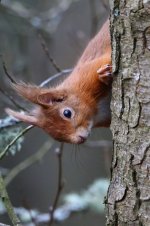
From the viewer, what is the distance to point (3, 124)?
10.4 feet

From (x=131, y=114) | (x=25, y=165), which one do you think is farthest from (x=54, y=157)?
(x=131, y=114)

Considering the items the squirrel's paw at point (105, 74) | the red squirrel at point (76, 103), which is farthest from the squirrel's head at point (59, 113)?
the squirrel's paw at point (105, 74)

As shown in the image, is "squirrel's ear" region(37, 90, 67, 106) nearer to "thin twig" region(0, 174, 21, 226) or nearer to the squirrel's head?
the squirrel's head

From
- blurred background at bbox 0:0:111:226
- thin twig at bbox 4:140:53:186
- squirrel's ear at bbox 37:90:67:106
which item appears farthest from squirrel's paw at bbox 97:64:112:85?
blurred background at bbox 0:0:111:226

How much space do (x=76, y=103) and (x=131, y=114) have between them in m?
0.59

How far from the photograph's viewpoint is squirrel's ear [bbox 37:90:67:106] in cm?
288

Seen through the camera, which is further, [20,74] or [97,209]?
[20,74]

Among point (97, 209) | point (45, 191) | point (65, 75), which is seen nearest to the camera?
point (65, 75)

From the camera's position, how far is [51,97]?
2938 millimetres

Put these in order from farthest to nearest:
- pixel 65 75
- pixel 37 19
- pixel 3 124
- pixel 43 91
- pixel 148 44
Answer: pixel 37 19
pixel 65 75
pixel 3 124
pixel 43 91
pixel 148 44

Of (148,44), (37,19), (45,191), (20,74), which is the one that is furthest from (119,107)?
(45,191)

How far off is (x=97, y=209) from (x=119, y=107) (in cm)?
197

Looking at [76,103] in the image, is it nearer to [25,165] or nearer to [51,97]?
[51,97]

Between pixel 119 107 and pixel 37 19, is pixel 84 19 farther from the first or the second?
pixel 119 107
